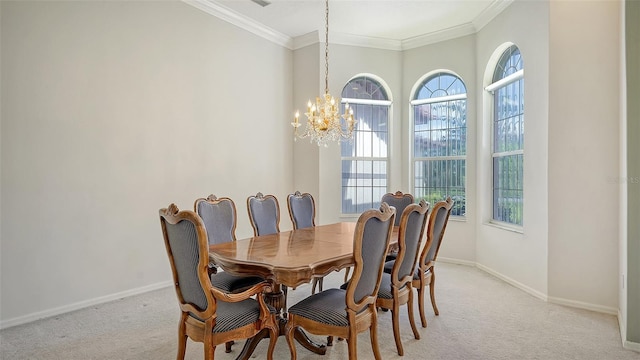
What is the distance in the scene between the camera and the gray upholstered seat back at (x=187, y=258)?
1.96 metres

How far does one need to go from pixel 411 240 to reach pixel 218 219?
163cm

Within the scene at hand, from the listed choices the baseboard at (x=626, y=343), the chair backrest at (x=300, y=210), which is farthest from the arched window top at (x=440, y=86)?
the baseboard at (x=626, y=343)

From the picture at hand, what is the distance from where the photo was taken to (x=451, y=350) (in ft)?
8.80

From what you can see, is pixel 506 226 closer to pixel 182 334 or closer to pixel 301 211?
pixel 301 211

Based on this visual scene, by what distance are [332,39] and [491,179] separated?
299cm

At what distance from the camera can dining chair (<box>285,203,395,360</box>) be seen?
2.13 metres

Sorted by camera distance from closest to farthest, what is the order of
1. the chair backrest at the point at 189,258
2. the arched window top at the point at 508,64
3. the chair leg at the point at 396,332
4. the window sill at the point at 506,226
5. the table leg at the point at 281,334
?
1. the chair backrest at the point at 189,258
2. the table leg at the point at 281,334
3. the chair leg at the point at 396,332
4. the window sill at the point at 506,226
5. the arched window top at the point at 508,64

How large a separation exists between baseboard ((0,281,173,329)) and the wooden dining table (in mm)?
1686

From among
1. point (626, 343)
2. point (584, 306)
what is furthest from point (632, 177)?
point (584, 306)

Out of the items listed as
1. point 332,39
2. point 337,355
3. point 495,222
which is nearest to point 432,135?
point 495,222

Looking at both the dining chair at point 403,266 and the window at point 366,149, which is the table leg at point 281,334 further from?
the window at point 366,149

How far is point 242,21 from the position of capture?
16.4 feet

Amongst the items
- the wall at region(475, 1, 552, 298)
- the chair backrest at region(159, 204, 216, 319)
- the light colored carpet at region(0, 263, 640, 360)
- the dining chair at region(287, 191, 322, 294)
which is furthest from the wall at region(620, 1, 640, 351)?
the chair backrest at region(159, 204, 216, 319)

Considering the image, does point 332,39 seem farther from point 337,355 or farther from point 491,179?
point 337,355
